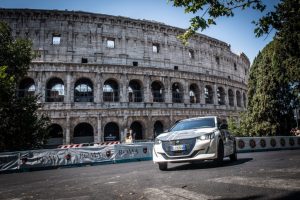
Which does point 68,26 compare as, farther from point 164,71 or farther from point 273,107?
point 273,107

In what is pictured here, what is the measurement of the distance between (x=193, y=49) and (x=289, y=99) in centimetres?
1606

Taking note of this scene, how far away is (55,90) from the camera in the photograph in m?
26.5

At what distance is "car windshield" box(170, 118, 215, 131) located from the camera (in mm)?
7565

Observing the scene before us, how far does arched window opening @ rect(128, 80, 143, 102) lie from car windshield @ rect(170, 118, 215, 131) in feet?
68.4

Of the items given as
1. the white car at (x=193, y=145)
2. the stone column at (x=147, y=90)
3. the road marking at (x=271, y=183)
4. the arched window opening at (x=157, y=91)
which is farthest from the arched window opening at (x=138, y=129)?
the road marking at (x=271, y=183)

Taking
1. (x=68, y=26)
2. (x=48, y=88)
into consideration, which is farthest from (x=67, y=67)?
(x=68, y=26)

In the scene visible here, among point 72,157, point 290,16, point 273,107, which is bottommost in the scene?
point 72,157

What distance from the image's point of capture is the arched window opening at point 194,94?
107 ft

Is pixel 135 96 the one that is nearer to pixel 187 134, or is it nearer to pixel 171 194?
pixel 187 134

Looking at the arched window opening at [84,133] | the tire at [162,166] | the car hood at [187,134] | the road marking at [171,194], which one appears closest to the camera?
the road marking at [171,194]

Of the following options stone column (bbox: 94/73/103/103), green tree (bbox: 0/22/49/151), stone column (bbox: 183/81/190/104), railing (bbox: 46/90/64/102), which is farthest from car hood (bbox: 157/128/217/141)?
stone column (bbox: 183/81/190/104)

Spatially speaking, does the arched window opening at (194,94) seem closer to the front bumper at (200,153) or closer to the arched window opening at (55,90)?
the arched window opening at (55,90)

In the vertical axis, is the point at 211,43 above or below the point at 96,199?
above

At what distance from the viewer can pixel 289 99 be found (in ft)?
69.7
